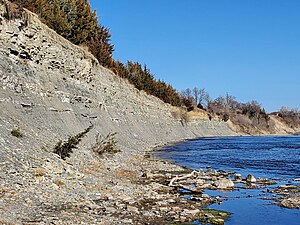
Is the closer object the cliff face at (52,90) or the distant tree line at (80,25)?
the cliff face at (52,90)

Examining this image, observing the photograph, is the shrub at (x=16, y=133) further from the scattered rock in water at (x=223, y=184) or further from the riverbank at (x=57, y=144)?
the scattered rock in water at (x=223, y=184)

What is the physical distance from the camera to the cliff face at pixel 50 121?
10984 mm

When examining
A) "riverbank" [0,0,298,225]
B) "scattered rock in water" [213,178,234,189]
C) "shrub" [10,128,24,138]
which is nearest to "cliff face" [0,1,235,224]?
"riverbank" [0,0,298,225]

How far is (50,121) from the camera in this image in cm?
2138

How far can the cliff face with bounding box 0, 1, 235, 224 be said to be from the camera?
432 inches

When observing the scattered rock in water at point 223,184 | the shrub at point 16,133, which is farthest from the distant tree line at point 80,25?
the scattered rock in water at point 223,184

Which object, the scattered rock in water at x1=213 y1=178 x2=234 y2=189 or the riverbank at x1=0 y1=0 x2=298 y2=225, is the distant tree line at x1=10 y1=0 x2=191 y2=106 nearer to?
the riverbank at x1=0 y1=0 x2=298 y2=225

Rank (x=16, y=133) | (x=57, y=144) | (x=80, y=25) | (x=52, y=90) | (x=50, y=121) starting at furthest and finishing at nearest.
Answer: (x=80, y=25)
(x=52, y=90)
(x=50, y=121)
(x=57, y=144)
(x=16, y=133)

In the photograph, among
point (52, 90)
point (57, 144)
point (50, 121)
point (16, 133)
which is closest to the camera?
point (16, 133)

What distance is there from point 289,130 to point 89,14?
112m

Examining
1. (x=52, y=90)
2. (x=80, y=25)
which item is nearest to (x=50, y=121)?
(x=52, y=90)

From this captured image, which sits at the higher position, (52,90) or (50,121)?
(52,90)

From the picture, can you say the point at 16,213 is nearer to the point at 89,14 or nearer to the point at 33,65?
the point at 33,65

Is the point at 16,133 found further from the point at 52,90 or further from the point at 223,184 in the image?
the point at 223,184
